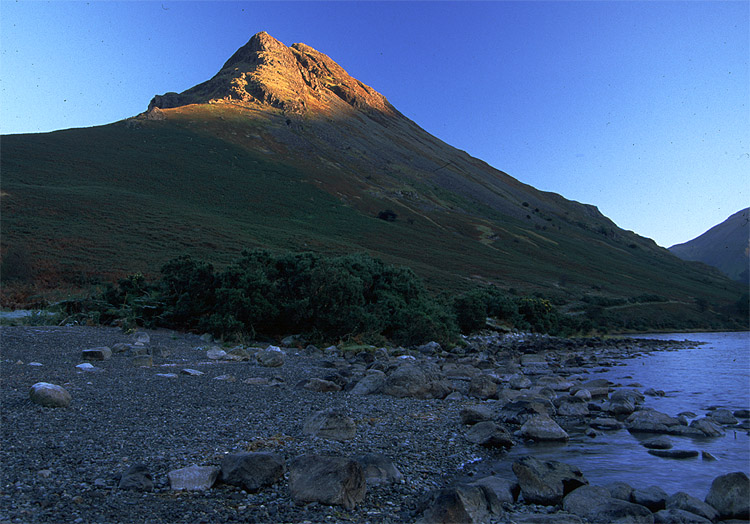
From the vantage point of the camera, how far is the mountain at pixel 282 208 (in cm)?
5034

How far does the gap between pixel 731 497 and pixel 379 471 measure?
154 inches

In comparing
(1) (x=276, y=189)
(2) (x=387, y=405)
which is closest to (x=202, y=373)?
(2) (x=387, y=405)

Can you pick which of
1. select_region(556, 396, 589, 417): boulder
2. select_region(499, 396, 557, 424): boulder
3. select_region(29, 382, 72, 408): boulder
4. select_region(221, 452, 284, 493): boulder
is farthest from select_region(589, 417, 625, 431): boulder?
select_region(29, 382, 72, 408): boulder

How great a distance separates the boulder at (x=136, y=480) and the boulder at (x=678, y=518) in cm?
521

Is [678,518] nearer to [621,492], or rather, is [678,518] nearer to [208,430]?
[621,492]

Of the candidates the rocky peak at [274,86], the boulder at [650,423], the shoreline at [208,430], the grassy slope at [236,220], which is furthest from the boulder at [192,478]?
the rocky peak at [274,86]

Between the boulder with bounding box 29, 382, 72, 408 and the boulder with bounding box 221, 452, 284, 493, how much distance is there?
12.7 ft

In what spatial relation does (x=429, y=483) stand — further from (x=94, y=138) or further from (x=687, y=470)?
(x=94, y=138)

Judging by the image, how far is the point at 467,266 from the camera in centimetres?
7194

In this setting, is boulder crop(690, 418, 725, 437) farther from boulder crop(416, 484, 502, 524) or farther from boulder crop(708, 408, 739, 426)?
boulder crop(416, 484, 502, 524)

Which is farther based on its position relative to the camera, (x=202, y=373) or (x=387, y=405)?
(x=202, y=373)

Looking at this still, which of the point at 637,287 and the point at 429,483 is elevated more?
the point at 637,287

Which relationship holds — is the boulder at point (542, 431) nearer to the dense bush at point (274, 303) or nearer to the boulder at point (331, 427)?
the boulder at point (331, 427)

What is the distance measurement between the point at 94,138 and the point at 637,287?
358 feet
